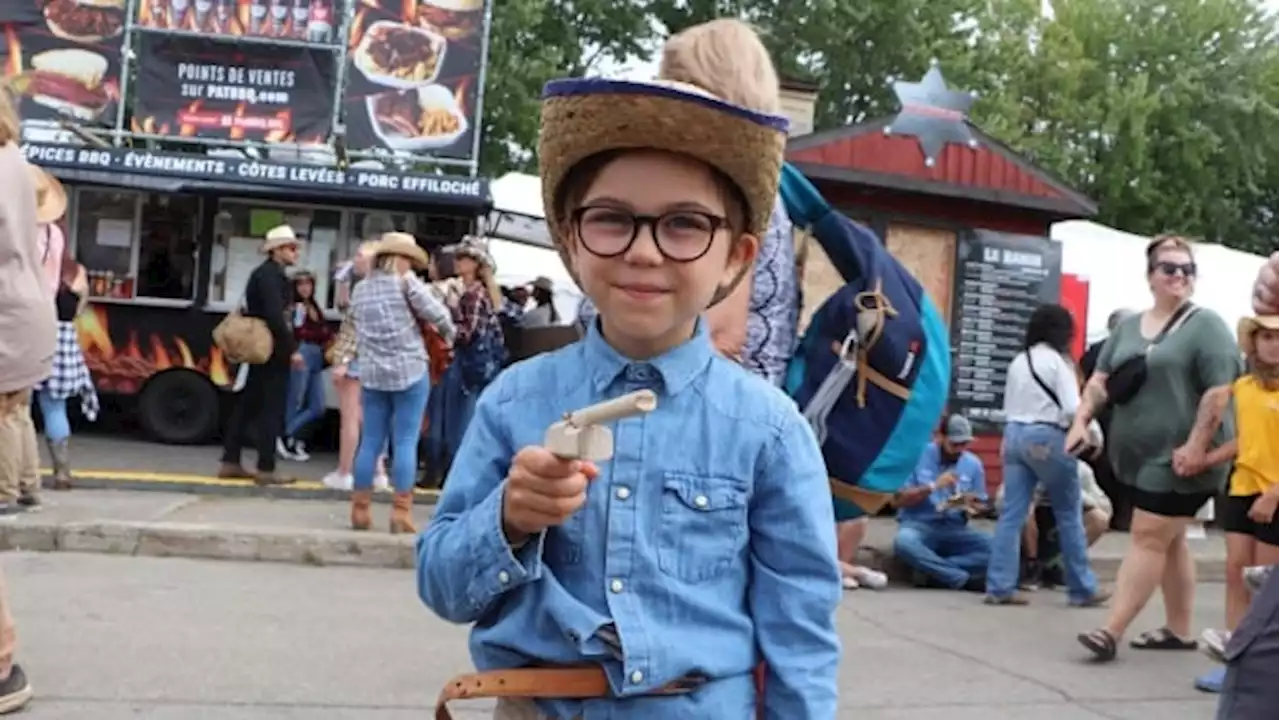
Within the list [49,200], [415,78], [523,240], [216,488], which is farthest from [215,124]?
[49,200]

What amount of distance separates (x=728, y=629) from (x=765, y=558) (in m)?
0.11

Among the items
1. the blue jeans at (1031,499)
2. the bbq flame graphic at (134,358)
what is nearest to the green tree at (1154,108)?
the bbq flame graphic at (134,358)

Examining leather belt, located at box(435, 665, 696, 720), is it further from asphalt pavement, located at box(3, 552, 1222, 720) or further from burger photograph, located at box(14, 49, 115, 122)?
burger photograph, located at box(14, 49, 115, 122)

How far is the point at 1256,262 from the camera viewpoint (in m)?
18.4

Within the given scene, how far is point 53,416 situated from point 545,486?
8.67m

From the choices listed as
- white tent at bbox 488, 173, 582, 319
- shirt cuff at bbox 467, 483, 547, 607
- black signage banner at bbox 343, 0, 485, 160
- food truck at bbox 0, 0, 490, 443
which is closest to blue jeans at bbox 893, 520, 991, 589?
white tent at bbox 488, 173, 582, 319

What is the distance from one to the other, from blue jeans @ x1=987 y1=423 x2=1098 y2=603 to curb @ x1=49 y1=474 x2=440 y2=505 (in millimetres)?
3950

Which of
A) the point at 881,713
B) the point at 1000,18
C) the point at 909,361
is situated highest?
the point at 1000,18

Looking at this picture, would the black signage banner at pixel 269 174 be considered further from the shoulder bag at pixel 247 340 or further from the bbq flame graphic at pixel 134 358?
the shoulder bag at pixel 247 340

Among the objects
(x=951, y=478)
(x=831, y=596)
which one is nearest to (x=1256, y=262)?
(x=951, y=478)

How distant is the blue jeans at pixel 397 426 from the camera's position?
8703 millimetres

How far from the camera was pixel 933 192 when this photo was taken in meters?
11.3

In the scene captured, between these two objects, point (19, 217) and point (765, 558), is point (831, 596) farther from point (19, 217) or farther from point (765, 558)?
point (19, 217)

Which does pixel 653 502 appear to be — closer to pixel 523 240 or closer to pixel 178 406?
pixel 178 406
